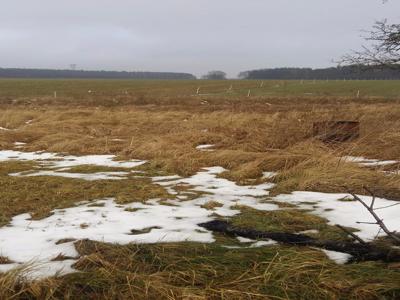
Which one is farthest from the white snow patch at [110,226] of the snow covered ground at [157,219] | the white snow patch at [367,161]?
the white snow patch at [367,161]

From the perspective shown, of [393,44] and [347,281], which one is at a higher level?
[393,44]

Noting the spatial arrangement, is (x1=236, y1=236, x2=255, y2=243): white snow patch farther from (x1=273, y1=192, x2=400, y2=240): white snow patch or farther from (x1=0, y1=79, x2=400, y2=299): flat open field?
(x1=273, y1=192, x2=400, y2=240): white snow patch

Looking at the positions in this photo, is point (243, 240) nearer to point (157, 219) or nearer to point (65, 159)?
point (157, 219)

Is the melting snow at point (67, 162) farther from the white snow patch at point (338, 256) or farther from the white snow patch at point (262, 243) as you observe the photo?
the white snow patch at point (338, 256)

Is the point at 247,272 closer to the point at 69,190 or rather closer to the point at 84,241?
the point at 84,241

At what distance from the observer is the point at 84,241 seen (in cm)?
366

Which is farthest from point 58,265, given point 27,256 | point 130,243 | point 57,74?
point 57,74

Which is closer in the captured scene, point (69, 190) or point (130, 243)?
point (130, 243)

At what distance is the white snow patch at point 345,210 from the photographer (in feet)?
13.3

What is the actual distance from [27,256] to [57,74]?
511ft

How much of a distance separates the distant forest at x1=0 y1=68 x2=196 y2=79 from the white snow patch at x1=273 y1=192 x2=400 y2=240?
5777 inches

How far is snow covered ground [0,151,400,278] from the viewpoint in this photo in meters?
3.51

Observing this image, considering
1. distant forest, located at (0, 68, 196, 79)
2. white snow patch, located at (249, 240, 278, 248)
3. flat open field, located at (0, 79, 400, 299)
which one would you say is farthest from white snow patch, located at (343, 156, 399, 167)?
distant forest, located at (0, 68, 196, 79)

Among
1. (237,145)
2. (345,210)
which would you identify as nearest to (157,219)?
(345,210)
